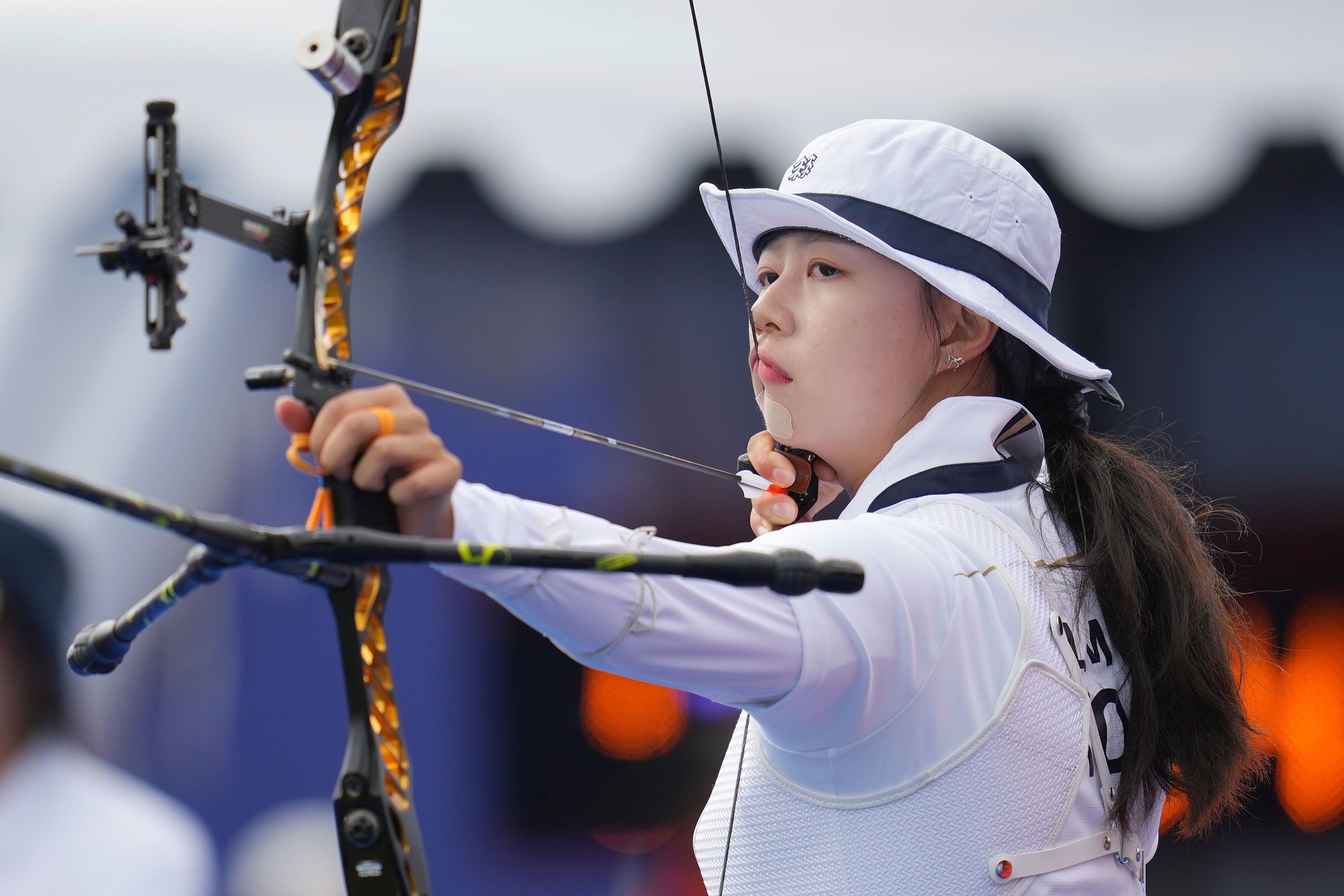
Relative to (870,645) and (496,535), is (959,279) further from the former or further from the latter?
(496,535)

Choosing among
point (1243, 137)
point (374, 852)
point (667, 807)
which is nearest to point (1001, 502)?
point (374, 852)

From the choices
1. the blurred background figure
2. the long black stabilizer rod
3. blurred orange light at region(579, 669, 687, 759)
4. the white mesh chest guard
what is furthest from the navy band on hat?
the blurred background figure

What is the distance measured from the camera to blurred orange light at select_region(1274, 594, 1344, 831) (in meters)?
3.06

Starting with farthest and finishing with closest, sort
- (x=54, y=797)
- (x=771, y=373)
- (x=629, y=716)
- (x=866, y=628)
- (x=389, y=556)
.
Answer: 1. (x=629, y=716)
2. (x=54, y=797)
3. (x=771, y=373)
4. (x=866, y=628)
5. (x=389, y=556)

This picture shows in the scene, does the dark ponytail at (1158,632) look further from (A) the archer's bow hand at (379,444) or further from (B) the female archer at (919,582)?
(A) the archer's bow hand at (379,444)

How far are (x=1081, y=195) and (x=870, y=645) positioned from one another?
101 inches

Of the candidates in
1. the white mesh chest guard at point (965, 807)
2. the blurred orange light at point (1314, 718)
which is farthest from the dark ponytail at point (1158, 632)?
the blurred orange light at point (1314, 718)

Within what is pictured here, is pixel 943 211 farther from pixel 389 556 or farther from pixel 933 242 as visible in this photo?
pixel 389 556

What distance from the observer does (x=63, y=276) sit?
3.29 m

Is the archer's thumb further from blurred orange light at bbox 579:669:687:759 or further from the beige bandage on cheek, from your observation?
blurred orange light at bbox 579:669:687:759

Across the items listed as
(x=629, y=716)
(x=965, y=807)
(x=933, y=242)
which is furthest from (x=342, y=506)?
(x=629, y=716)

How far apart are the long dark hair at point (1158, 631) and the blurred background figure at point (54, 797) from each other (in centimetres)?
216

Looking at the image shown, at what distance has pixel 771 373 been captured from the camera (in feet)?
4.64

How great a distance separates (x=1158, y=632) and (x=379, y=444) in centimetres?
91
